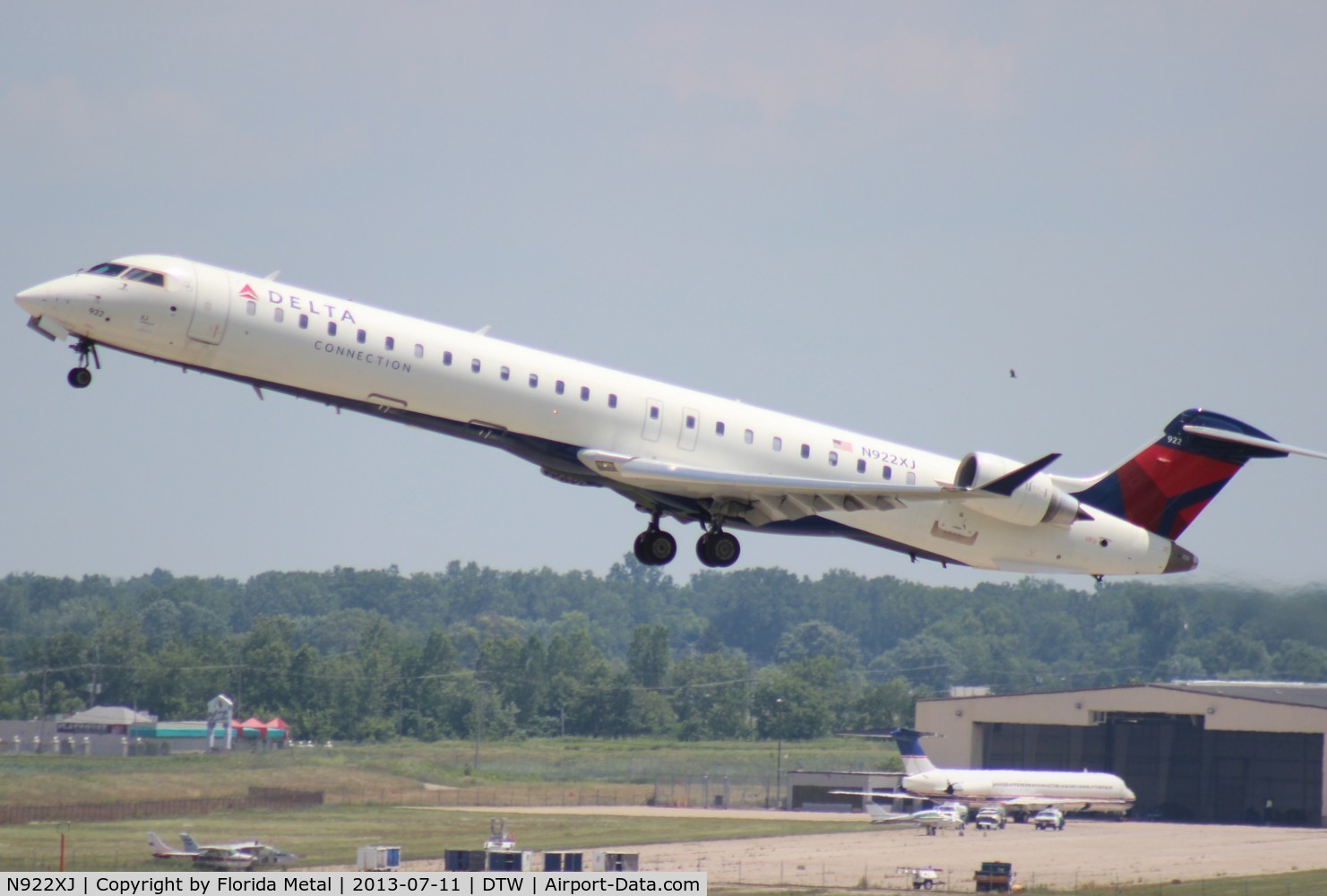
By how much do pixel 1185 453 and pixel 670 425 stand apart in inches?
460

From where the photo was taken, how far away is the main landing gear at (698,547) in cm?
3127

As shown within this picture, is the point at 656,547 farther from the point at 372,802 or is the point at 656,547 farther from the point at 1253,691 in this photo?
the point at 1253,691

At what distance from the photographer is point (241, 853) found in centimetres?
4272

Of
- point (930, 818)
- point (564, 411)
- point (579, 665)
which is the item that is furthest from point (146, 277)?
point (579, 665)

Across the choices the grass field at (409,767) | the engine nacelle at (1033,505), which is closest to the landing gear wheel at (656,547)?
the engine nacelle at (1033,505)

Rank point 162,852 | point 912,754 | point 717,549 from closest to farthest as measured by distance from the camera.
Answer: point 717,549
point 162,852
point 912,754

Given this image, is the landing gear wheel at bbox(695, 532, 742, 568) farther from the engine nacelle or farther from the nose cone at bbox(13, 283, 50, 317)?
the nose cone at bbox(13, 283, 50, 317)

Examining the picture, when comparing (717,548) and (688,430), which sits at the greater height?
(688,430)

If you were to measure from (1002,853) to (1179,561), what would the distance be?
21.1 m

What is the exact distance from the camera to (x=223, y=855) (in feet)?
139

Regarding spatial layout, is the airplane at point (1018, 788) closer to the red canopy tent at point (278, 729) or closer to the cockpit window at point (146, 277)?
the red canopy tent at point (278, 729)

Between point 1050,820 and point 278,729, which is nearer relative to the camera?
point 1050,820

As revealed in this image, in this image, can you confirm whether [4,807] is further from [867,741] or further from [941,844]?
[867,741]

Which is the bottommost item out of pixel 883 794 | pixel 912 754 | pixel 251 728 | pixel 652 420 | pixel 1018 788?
pixel 883 794
